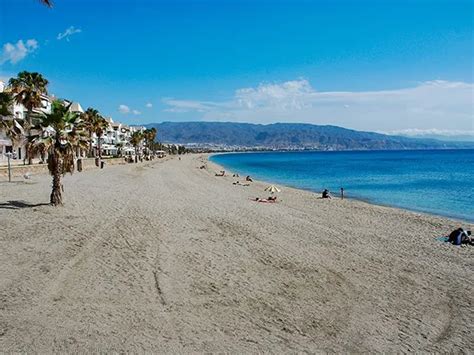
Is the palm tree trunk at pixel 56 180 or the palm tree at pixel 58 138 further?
the palm tree trunk at pixel 56 180

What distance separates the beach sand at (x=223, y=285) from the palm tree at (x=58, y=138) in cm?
226

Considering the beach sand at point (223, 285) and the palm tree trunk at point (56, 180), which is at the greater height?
the palm tree trunk at point (56, 180)

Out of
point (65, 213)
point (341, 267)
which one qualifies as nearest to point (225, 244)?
point (341, 267)

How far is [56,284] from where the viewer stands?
1023 cm

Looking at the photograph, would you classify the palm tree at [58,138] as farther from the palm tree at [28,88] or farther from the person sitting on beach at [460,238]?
the palm tree at [28,88]

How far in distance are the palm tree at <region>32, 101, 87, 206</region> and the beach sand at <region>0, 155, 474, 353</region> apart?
7.41 ft

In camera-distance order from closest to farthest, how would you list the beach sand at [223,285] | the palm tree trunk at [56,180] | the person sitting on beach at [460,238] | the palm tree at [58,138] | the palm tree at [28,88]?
the beach sand at [223,285], the person sitting on beach at [460,238], the palm tree at [58,138], the palm tree trunk at [56,180], the palm tree at [28,88]

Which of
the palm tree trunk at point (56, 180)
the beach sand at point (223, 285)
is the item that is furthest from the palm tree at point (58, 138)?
the beach sand at point (223, 285)

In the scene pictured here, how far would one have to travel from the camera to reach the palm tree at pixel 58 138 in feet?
64.5

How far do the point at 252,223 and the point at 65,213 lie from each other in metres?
8.19

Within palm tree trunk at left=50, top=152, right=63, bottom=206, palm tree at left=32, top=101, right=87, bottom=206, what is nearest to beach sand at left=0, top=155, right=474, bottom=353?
palm tree trunk at left=50, top=152, right=63, bottom=206

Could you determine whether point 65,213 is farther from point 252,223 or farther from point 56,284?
point 56,284

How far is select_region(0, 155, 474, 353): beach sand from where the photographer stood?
7.70 metres

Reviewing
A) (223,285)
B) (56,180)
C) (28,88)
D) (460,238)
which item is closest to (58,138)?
(56,180)
